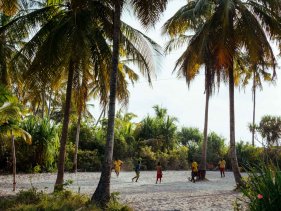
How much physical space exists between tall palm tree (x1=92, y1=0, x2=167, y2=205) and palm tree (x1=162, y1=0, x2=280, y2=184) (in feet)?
15.1

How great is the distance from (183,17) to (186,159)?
Answer: 2395 centimetres

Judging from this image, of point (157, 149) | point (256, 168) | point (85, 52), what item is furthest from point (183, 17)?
point (157, 149)

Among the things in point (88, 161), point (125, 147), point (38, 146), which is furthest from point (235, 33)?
point (125, 147)

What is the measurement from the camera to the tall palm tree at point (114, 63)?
→ 11891 millimetres

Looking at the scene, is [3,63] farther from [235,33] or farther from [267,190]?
[267,190]

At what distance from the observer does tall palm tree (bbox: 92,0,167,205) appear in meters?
11.9

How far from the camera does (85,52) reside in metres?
14.1

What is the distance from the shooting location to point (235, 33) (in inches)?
687

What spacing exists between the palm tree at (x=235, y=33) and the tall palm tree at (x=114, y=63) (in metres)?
4.60

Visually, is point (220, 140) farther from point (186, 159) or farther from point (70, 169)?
point (70, 169)

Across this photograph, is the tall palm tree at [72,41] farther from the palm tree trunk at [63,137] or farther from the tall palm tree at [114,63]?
the tall palm tree at [114,63]

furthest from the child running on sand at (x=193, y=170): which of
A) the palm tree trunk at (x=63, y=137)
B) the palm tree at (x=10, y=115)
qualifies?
the palm tree at (x=10, y=115)

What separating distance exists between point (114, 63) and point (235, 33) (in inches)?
277

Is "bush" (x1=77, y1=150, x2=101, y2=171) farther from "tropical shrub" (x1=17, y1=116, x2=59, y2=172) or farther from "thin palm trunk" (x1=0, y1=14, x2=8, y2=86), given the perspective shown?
"thin palm trunk" (x1=0, y1=14, x2=8, y2=86)
